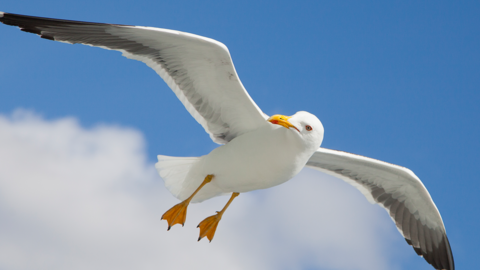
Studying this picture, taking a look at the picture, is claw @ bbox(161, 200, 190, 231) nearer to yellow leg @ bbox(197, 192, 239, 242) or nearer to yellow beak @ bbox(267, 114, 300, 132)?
yellow leg @ bbox(197, 192, 239, 242)

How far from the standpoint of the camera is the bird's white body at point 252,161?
5445mm

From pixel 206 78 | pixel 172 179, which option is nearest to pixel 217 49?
pixel 206 78

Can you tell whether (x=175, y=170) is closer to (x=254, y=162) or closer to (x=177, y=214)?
(x=177, y=214)

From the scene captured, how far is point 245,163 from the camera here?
5.80 m

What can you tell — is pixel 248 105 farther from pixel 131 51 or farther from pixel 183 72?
pixel 131 51

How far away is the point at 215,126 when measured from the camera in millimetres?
6430

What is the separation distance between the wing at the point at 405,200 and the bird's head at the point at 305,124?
6.14 ft

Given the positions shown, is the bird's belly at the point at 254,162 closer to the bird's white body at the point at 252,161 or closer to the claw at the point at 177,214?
the bird's white body at the point at 252,161

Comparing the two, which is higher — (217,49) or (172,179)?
(217,49)

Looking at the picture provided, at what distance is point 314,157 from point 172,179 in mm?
2097

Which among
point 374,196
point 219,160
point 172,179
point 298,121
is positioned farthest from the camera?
point 374,196

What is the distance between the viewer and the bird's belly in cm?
551

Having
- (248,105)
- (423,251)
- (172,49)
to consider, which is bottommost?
(423,251)

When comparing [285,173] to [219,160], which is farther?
[219,160]
